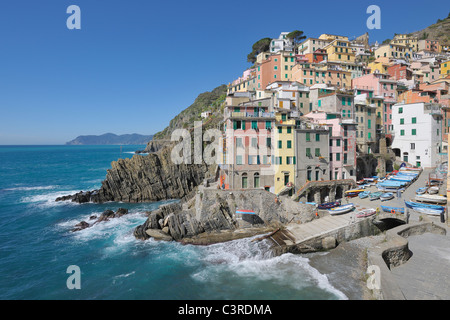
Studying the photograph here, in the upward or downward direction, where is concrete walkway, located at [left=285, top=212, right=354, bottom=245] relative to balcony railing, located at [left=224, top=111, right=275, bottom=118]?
downward

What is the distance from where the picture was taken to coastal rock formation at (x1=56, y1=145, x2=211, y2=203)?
52.6m

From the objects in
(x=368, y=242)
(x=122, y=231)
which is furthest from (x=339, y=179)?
(x=122, y=231)

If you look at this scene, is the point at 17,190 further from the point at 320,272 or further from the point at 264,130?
the point at 320,272

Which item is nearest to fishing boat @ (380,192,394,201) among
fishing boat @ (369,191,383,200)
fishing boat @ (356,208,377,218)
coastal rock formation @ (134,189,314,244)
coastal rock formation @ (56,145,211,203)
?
fishing boat @ (369,191,383,200)

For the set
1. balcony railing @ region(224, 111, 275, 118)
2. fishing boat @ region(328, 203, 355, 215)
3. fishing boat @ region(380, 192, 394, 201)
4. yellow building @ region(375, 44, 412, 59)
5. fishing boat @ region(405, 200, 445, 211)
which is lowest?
fishing boat @ region(328, 203, 355, 215)

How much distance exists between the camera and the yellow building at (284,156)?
34656 mm

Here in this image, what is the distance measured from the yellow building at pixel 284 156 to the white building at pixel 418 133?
3292cm

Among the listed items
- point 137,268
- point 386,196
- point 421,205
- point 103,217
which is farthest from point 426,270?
point 103,217

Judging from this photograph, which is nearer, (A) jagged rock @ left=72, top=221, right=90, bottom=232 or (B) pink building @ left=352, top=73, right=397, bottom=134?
(A) jagged rock @ left=72, top=221, right=90, bottom=232

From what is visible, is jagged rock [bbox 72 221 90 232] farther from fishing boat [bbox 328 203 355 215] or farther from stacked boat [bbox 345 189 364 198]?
stacked boat [bbox 345 189 364 198]

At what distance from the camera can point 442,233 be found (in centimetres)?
2608

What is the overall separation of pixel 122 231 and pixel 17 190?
2016 inches

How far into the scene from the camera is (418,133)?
48.6 metres

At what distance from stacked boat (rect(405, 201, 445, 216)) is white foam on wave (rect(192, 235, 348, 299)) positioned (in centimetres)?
1766
